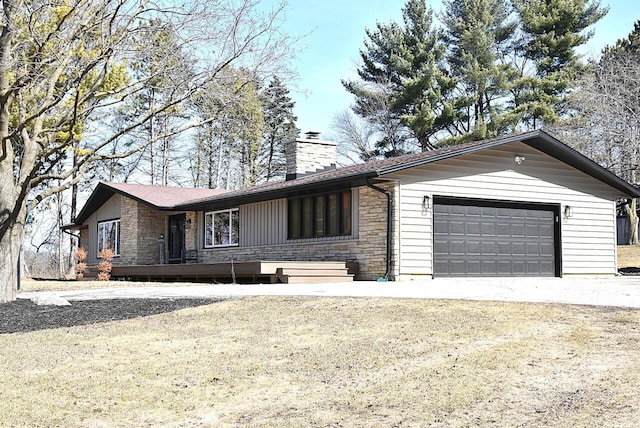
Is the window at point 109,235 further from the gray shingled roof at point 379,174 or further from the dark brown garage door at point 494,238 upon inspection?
the dark brown garage door at point 494,238

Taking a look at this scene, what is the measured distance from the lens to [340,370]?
673 cm

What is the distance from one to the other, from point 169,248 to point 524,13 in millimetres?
21338

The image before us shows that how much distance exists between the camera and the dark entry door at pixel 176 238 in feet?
82.9

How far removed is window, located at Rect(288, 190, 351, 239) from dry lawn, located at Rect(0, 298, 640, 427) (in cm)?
810

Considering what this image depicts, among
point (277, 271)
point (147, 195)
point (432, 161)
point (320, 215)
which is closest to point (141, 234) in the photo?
point (147, 195)

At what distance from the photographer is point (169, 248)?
2597 centimetres

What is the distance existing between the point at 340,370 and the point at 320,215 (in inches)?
458

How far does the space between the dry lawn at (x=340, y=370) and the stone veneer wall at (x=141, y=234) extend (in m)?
16.5

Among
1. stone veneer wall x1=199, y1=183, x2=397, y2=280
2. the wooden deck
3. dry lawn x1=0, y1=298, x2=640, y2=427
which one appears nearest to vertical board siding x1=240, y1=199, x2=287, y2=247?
stone veneer wall x1=199, y1=183, x2=397, y2=280

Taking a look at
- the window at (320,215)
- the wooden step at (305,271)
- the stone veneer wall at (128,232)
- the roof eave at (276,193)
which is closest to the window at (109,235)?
the stone veneer wall at (128,232)

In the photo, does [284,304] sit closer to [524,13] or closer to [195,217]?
[195,217]

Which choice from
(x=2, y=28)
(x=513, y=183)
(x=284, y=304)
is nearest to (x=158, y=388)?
(x=284, y=304)

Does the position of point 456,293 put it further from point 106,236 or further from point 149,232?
point 106,236

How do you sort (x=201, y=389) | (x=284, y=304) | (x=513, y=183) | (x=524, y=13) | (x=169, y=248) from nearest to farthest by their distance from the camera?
(x=201, y=389) → (x=284, y=304) → (x=513, y=183) → (x=169, y=248) → (x=524, y=13)
